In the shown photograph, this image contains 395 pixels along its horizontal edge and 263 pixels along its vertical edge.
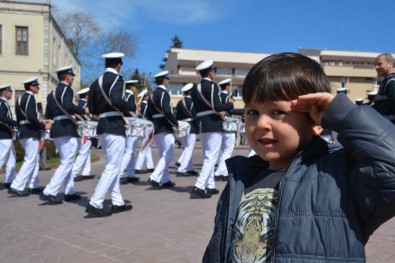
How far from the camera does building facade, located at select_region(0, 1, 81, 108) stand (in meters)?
39.3

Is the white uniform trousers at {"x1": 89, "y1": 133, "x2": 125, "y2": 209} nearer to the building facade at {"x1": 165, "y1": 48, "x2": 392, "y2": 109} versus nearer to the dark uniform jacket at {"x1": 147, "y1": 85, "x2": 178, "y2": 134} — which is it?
the dark uniform jacket at {"x1": 147, "y1": 85, "x2": 178, "y2": 134}

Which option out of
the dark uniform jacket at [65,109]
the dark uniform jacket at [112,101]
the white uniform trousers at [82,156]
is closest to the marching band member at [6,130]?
the white uniform trousers at [82,156]

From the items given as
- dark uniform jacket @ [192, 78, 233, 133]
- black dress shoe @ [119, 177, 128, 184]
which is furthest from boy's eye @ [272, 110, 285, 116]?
black dress shoe @ [119, 177, 128, 184]

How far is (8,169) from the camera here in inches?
392

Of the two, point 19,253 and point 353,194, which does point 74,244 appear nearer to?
point 19,253

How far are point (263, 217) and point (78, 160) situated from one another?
30.4ft

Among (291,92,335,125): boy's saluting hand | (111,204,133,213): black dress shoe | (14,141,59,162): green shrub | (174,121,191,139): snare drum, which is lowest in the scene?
(14,141,59,162): green shrub

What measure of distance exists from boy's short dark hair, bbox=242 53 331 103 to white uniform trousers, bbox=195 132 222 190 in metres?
6.00

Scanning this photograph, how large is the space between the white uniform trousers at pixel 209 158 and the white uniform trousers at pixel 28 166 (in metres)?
3.56


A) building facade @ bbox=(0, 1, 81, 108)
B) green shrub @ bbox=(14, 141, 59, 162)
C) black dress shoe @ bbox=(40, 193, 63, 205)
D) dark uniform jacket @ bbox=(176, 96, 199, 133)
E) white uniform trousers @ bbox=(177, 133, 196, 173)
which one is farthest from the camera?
building facade @ bbox=(0, 1, 81, 108)

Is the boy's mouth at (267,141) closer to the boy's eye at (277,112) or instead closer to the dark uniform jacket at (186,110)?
the boy's eye at (277,112)

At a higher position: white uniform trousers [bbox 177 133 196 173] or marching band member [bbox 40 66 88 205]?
marching band member [bbox 40 66 88 205]

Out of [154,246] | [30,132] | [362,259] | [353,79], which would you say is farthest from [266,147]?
[353,79]

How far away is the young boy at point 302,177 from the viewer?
1.42 m
